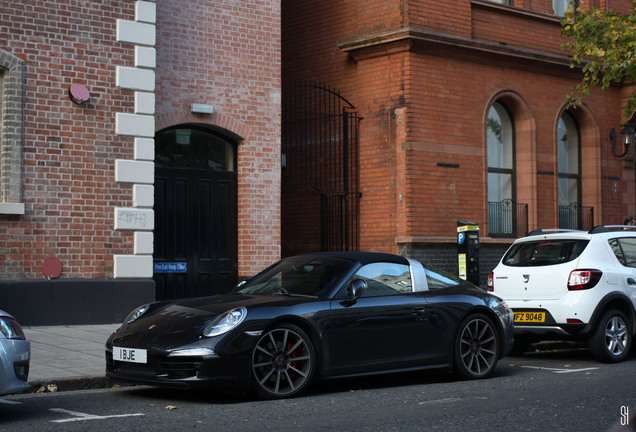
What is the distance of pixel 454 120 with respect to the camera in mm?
18594

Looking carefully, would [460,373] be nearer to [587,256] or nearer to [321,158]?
[587,256]

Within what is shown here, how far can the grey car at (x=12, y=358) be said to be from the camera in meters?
6.85

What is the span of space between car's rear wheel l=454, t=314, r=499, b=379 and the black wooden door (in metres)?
7.08

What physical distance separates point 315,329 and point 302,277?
92 cm

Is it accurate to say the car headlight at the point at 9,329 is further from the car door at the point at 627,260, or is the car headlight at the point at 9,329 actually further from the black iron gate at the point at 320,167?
the black iron gate at the point at 320,167

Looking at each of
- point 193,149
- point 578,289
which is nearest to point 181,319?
point 578,289

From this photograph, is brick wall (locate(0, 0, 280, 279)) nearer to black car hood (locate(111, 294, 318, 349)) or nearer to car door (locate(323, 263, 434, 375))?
black car hood (locate(111, 294, 318, 349))

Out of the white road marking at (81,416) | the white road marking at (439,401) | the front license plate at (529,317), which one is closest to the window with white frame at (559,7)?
the front license plate at (529,317)

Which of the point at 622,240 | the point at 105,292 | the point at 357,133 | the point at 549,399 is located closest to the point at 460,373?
the point at 549,399

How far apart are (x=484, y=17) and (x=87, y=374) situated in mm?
12833

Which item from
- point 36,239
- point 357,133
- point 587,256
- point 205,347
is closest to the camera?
point 205,347

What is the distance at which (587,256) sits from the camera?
11297 millimetres

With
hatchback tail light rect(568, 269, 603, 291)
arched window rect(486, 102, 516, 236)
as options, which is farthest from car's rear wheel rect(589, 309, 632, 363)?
arched window rect(486, 102, 516, 236)

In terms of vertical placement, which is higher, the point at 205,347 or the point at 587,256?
the point at 587,256
